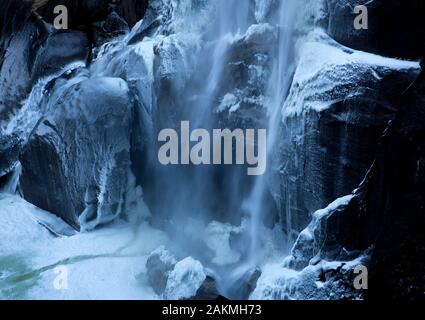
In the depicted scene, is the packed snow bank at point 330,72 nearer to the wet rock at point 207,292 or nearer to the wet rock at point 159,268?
the wet rock at point 207,292

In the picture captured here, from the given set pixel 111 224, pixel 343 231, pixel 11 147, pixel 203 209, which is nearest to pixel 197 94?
pixel 203 209

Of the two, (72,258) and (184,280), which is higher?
(184,280)

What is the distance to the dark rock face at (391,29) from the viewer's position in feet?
15.1

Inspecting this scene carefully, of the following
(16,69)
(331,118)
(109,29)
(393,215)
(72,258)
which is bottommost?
(72,258)

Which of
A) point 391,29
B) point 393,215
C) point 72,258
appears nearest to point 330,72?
point 391,29

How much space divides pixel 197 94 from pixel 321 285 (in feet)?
11.0

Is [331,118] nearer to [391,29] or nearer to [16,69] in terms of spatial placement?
[391,29]

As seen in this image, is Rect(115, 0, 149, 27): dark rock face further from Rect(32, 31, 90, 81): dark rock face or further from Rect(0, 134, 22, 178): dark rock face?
Rect(0, 134, 22, 178): dark rock face

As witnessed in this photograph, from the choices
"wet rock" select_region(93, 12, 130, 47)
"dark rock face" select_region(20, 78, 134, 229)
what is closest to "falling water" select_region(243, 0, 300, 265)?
"dark rock face" select_region(20, 78, 134, 229)

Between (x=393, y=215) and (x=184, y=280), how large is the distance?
2429 millimetres

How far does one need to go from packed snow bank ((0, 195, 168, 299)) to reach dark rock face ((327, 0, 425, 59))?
3908 millimetres

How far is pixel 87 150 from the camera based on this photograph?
6.68 meters

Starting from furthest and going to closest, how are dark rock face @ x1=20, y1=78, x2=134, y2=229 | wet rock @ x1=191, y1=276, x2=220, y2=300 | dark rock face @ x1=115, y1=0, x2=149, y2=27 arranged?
1. dark rock face @ x1=115, y1=0, x2=149, y2=27
2. dark rock face @ x1=20, y1=78, x2=134, y2=229
3. wet rock @ x1=191, y1=276, x2=220, y2=300

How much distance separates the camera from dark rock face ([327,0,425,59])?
461 cm
